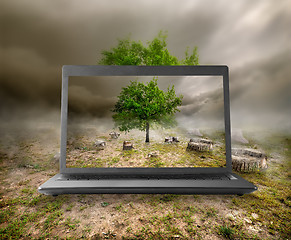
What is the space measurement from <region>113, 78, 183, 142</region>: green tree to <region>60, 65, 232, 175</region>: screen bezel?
4.2 inches

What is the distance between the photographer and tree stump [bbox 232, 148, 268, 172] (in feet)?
3.91

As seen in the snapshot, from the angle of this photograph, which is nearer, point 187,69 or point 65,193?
point 65,193

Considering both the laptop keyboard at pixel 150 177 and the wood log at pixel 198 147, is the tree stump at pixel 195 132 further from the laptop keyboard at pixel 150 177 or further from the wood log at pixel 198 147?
the laptop keyboard at pixel 150 177

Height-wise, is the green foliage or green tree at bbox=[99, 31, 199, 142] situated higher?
the green foliage

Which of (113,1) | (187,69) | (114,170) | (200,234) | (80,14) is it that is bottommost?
(200,234)

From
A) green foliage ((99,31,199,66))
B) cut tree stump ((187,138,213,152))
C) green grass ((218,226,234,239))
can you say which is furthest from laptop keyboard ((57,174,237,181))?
green foliage ((99,31,199,66))

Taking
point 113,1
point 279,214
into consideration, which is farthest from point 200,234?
point 113,1

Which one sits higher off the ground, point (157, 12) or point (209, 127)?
point (157, 12)

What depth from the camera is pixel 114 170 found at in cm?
107

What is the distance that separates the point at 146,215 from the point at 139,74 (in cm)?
93

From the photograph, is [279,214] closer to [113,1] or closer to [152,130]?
[152,130]

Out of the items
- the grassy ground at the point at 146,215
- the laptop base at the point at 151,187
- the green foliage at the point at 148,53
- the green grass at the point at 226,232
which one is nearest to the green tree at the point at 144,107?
the laptop base at the point at 151,187

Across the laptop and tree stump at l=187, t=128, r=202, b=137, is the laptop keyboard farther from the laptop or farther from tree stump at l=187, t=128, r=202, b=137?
tree stump at l=187, t=128, r=202, b=137

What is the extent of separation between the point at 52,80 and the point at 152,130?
1856 millimetres
